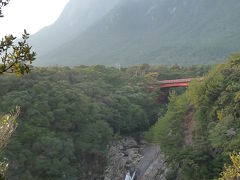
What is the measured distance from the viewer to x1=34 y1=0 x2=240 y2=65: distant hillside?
278 feet

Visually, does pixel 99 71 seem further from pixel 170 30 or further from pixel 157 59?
pixel 170 30

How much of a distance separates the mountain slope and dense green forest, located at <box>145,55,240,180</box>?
10957cm

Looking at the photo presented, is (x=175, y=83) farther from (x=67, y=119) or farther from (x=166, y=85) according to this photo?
(x=67, y=119)

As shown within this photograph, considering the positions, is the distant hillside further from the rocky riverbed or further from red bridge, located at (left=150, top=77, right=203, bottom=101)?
the rocky riverbed

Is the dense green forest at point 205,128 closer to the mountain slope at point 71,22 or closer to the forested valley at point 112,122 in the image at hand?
the forested valley at point 112,122

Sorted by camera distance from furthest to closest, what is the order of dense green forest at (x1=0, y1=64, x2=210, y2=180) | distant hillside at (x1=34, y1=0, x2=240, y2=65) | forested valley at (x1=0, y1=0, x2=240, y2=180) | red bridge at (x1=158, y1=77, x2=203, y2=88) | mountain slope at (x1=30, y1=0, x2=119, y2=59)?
1. mountain slope at (x1=30, y1=0, x2=119, y2=59)
2. distant hillside at (x1=34, y1=0, x2=240, y2=65)
3. red bridge at (x1=158, y1=77, x2=203, y2=88)
4. dense green forest at (x1=0, y1=64, x2=210, y2=180)
5. forested valley at (x1=0, y1=0, x2=240, y2=180)

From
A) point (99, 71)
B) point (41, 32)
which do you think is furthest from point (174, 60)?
point (41, 32)

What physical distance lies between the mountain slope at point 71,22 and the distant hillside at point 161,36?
81.8 feet

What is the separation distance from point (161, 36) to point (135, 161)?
8032 cm

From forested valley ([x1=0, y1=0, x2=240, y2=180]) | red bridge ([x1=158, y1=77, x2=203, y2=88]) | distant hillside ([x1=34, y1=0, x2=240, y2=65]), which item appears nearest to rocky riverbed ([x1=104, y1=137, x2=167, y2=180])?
forested valley ([x1=0, y1=0, x2=240, y2=180])

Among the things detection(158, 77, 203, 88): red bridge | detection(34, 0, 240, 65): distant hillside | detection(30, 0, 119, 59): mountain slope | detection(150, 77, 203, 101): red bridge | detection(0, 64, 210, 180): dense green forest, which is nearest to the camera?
detection(0, 64, 210, 180): dense green forest

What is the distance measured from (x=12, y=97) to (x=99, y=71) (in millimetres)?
18809

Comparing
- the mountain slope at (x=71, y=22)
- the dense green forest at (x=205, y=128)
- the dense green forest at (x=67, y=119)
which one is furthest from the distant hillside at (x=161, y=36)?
the dense green forest at (x=205, y=128)

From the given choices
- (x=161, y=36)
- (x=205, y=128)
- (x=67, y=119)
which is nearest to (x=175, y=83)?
(x=67, y=119)
